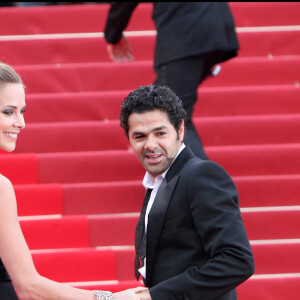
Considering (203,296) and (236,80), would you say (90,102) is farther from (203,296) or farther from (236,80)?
(203,296)

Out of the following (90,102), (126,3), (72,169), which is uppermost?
(126,3)

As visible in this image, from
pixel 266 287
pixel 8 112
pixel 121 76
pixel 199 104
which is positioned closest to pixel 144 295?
pixel 8 112

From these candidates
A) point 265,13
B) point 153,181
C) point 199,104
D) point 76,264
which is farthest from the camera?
point 265,13

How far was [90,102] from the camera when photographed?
4656 mm

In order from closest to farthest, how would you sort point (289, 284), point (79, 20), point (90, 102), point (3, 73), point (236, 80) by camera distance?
point (3, 73)
point (289, 284)
point (90, 102)
point (236, 80)
point (79, 20)

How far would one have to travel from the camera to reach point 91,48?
5258 millimetres

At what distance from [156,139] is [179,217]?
0.91ft

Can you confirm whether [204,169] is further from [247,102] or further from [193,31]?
[247,102]

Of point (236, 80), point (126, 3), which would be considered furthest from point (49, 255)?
point (236, 80)

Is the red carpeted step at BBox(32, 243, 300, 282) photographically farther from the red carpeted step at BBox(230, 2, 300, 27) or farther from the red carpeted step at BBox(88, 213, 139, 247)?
the red carpeted step at BBox(230, 2, 300, 27)

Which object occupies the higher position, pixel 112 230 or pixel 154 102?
pixel 154 102

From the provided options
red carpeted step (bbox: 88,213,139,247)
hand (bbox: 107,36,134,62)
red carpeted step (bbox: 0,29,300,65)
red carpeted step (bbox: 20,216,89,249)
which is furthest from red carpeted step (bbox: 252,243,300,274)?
red carpeted step (bbox: 0,29,300,65)

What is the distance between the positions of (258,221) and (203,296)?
1861mm

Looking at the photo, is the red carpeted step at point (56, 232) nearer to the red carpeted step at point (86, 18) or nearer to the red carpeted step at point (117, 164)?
the red carpeted step at point (117, 164)
